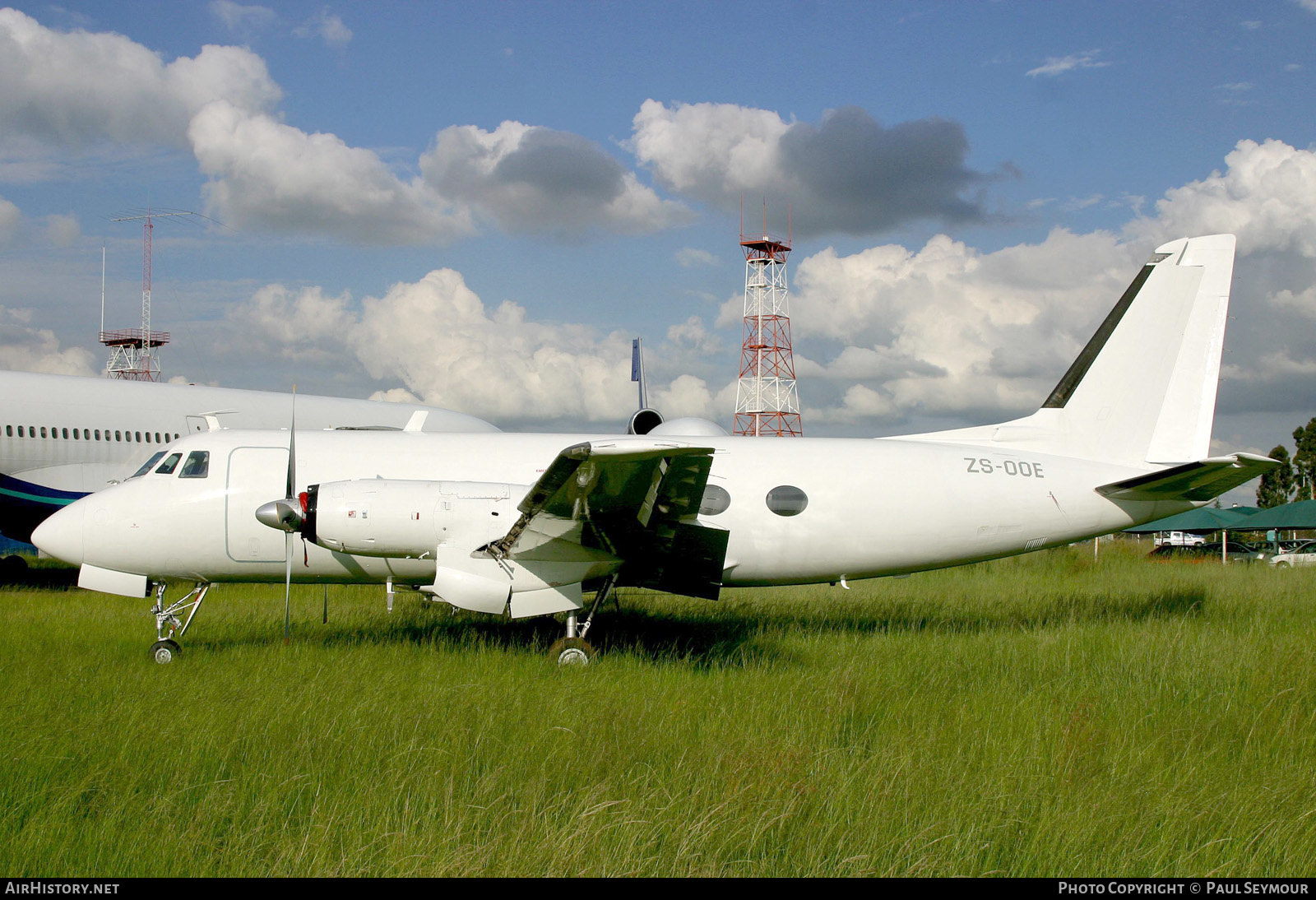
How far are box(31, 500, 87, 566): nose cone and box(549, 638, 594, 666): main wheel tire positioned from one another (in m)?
5.37

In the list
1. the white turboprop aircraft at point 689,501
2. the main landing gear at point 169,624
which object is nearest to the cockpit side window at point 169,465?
the white turboprop aircraft at point 689,501

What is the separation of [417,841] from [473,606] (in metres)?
4.34

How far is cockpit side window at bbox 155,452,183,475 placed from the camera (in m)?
9.76

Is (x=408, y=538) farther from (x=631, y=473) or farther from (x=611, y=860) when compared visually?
(x=611, y=860)

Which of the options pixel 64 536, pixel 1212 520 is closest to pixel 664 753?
pixel 64 536

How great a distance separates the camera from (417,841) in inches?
178

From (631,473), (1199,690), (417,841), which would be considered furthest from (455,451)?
(1199,690)

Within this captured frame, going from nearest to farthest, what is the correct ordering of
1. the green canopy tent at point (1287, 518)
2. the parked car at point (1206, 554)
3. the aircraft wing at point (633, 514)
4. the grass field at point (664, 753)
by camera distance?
1. the grass field at point (664, 753)
2. the aircraft wing at point (633, 514)
3. the green canopy tent at point (1287, 518)
4. the parked car at point (1206, 554)

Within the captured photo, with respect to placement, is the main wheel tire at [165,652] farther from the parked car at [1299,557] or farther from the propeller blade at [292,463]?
the parked car at [1299,557]

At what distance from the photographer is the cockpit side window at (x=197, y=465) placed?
9719mm

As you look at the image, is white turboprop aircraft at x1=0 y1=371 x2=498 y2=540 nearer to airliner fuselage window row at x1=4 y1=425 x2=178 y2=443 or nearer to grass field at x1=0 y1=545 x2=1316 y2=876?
airliner fuselage window row at x1=4 y1=425 x2=178 y2=443

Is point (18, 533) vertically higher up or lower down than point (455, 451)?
lower down

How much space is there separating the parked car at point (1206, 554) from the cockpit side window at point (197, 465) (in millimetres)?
29006
